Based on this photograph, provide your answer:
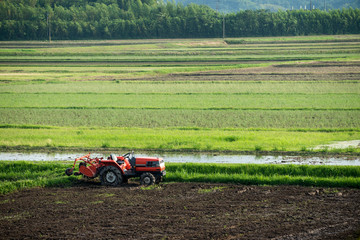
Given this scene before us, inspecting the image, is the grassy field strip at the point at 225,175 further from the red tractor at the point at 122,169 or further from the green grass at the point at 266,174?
the red tractor at the point at 122,169

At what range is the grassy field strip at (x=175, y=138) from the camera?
73.7 ft

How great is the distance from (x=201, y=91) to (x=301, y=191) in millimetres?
27311

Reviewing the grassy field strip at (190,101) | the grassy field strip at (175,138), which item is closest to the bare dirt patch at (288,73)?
the grassy field strip at (190,101)

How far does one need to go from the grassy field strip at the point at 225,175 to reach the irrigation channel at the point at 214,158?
1785mm

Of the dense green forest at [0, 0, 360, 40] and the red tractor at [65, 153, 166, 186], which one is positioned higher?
the dense green forest at [0, 0, 360, 40]

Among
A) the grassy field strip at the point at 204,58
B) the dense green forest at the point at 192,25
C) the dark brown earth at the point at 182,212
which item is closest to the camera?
the dark brown earth at the point at 182,212

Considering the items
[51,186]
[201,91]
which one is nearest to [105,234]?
[51,186]

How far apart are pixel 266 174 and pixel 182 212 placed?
5284 mm

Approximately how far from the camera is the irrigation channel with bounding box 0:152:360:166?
20.0m

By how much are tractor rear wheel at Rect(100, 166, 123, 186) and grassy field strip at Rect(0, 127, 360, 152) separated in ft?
18.2

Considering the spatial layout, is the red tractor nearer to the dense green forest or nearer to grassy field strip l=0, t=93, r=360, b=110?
grassy field strip l=0, t=93, r=360, b=110

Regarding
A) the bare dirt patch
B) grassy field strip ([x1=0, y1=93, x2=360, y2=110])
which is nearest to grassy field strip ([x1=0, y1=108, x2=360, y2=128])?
grassy field strip ([x1=0, y1=93, x2=360, y2=110])

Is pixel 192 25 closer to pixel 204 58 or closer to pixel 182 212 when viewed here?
pixel 204 58

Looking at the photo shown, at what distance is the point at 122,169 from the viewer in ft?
55.1
